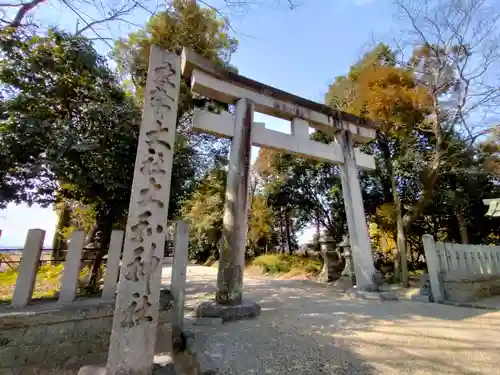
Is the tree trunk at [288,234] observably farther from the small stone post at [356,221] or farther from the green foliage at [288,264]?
the small stone post at [356,221]

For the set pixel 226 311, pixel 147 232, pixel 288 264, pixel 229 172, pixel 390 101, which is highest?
pixel 390 101

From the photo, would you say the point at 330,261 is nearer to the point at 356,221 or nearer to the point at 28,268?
the point at 356,221

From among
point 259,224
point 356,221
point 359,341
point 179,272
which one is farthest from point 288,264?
point 179,272

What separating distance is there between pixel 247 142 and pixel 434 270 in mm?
4438

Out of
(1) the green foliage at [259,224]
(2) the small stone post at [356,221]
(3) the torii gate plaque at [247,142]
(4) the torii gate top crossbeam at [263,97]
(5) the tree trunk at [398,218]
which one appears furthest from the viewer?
(1) the green foliage at [259,224]

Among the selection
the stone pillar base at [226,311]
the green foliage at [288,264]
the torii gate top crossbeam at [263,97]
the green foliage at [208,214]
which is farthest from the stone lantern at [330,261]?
the stone pillar base at [226,311]

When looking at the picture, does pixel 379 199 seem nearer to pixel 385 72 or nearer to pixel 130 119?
pixel 385 72

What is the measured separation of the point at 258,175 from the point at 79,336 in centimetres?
1164

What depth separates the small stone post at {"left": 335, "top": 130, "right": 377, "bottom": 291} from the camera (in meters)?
5.52

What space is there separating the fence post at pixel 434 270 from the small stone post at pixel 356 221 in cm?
107

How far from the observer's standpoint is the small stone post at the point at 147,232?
1.90 meters

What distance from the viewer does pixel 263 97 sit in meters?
5.18

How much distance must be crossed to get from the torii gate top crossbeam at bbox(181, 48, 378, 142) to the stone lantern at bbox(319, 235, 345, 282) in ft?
13.8

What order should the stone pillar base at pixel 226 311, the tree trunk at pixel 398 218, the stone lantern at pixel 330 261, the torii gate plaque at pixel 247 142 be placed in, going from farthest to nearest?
the stone lantern at pixel 330 261
the tree trunk at pixel 398 218
the torii gate plaque at pixel 247 142
the stone pillar base at pixel 226 311
